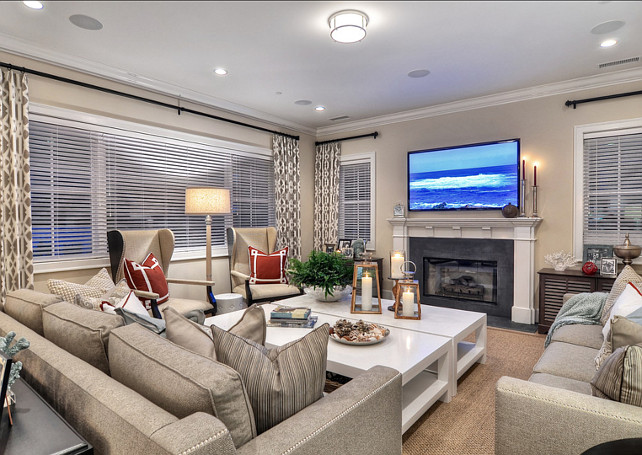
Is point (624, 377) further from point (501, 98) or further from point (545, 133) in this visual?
point (501, 98)

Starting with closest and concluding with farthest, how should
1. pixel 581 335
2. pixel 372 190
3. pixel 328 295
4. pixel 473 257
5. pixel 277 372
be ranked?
pixel 277 372, pixel 581 335, pixel 328 295, pixel 473 257, pixel 372 190

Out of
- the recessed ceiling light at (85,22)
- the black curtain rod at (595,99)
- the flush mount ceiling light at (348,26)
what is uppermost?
the recessed ceiling light at (85,22)

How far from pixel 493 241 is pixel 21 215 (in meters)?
4.67

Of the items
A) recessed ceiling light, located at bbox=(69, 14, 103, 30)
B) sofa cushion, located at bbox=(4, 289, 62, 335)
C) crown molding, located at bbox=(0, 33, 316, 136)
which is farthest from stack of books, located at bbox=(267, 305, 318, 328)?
crown molding, located at bbox=(0, 33, 316, 136)

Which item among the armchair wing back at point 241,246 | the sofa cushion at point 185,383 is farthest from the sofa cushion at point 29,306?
the armchair wing back at point 241,246

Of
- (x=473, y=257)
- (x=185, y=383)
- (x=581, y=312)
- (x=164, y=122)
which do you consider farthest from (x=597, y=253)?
(x=164, y=122)

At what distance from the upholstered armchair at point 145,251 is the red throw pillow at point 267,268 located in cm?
63

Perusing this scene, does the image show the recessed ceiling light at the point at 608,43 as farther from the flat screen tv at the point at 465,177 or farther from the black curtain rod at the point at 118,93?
the black curtain rod at the point at 118,93

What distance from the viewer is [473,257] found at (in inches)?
181

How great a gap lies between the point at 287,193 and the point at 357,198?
104cm

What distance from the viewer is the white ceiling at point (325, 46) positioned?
257cm

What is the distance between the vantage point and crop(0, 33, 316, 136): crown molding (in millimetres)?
3025

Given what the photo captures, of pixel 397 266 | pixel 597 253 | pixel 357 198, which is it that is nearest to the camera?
pixel 397 266

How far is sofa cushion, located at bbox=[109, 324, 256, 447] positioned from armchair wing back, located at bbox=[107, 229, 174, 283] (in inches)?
102
